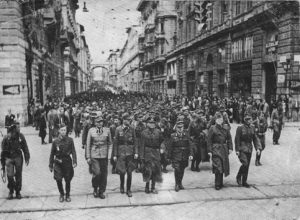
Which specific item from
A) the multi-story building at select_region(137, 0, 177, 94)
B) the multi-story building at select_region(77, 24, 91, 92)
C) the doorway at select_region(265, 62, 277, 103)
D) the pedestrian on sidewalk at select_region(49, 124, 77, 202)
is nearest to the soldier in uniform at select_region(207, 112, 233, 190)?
the pedestrian on sidewalk at select_region(49, 124, 77, 202)

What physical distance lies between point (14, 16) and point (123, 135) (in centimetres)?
1411

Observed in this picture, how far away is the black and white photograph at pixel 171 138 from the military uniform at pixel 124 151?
22mm

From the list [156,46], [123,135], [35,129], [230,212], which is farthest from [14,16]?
[156,46]

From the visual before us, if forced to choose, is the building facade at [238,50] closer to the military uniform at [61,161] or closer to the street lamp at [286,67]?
the street lamp at [286,67]

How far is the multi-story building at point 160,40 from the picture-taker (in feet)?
153

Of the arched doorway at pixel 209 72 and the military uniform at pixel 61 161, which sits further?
the arched doorway at pixel 209 72

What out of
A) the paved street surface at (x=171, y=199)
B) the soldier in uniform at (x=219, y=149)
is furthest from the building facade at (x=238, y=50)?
the paved street surface at (x=171, y=199)

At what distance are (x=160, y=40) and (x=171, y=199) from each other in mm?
44466

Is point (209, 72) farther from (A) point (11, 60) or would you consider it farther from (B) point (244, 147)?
(B) point (244, 147)

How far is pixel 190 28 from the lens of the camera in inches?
1414

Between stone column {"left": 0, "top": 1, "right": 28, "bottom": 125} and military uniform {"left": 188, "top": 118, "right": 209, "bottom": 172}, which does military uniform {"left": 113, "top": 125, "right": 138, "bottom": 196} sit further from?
stone column {"left": 0, "top": 1, "right": 28, "bottom": 125}

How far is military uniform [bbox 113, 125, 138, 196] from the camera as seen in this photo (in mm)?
6695

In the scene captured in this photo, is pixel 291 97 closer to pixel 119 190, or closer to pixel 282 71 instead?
pixel 282 71

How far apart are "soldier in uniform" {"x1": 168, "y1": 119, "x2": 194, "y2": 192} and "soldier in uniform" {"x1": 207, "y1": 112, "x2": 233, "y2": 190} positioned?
0.52 meters
